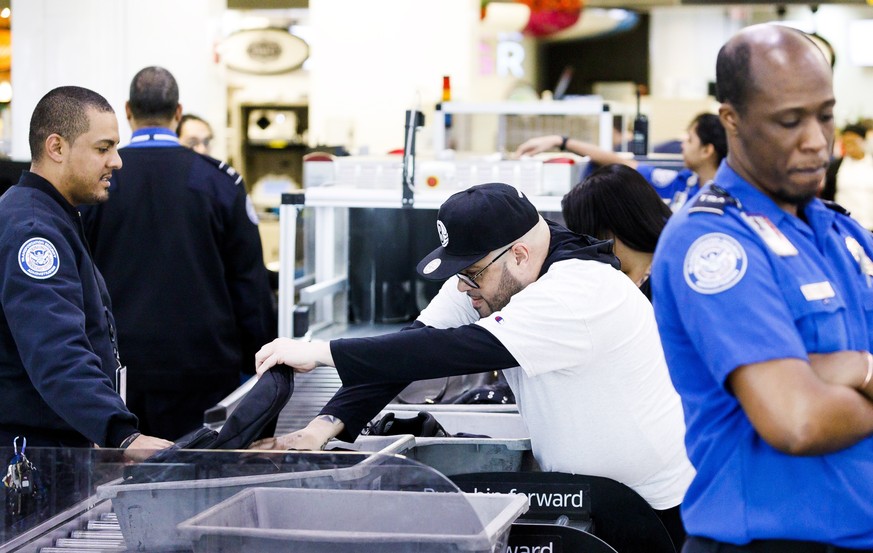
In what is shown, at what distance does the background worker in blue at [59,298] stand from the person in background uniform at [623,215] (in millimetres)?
1300

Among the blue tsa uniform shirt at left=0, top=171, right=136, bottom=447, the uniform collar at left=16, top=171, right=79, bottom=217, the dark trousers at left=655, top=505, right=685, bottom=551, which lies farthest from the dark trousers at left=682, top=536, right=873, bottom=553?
the uniform collar at left=16, top=171, right=79, bottom=217

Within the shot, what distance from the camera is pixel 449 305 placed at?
292 cm

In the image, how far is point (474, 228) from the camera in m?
2.58

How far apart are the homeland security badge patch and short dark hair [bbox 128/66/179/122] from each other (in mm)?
1618

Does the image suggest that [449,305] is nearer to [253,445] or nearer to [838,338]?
[253,445]

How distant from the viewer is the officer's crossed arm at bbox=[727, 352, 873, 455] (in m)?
1.61

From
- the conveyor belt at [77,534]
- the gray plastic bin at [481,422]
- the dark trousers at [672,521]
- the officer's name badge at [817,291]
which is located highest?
the officer's name badge at [817,291]

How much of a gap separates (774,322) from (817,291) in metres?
0.09

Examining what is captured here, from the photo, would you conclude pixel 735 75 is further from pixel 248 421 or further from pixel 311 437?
pixel 311 437

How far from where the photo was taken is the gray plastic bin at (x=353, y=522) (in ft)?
6.24

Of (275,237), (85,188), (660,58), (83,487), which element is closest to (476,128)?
(275,237)

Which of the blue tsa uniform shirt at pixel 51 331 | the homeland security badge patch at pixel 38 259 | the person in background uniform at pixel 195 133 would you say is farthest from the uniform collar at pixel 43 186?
the person in background uniform at pixel 195 133

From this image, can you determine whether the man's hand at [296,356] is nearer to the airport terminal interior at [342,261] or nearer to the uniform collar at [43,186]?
the airport terminal interior at [342,261]

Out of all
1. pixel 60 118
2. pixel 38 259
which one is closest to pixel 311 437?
pixel 38 259
